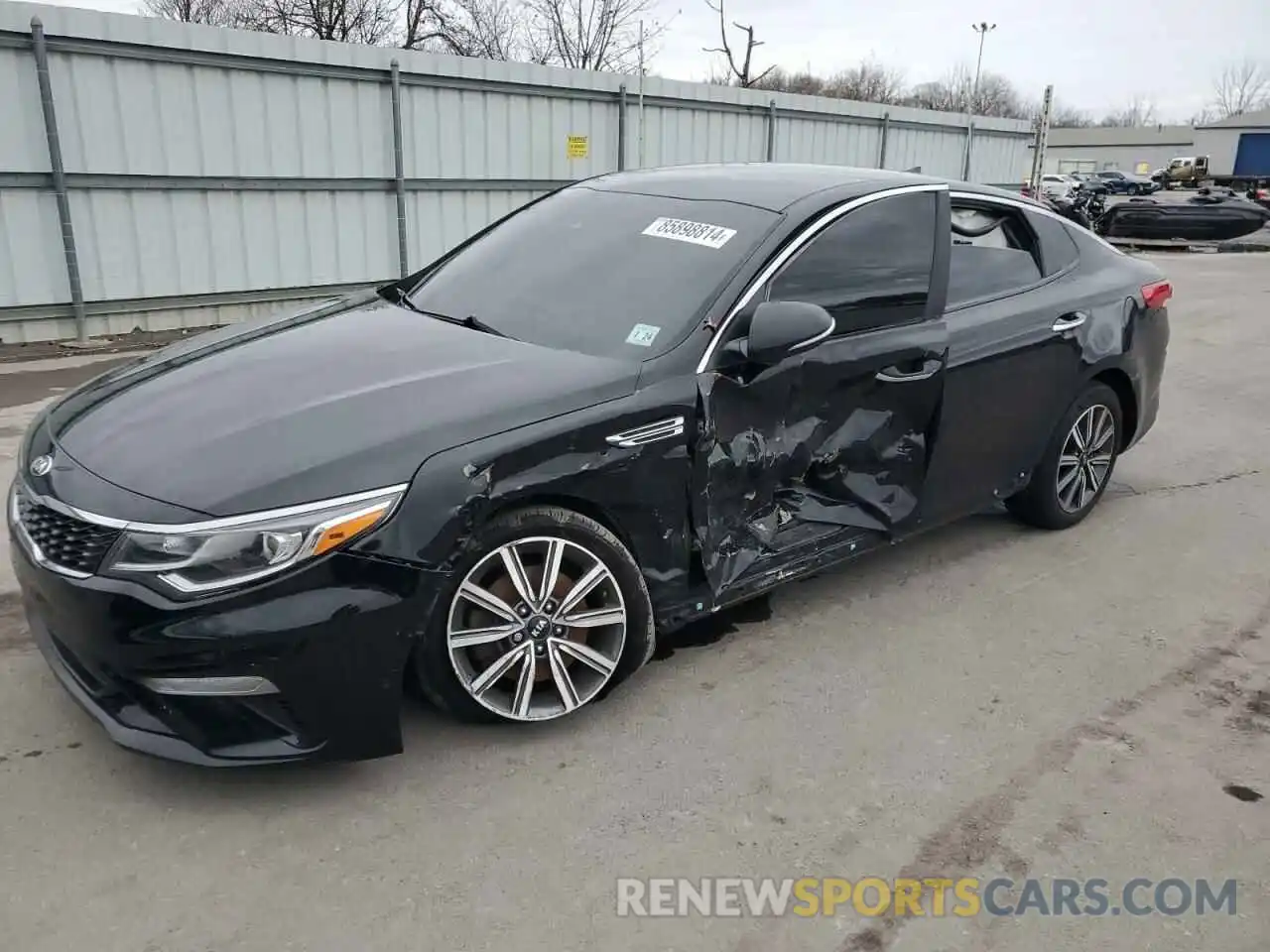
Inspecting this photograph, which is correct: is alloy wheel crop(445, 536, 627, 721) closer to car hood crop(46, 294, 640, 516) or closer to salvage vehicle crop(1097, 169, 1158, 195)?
car hood crop(46, 294, 640, 516)

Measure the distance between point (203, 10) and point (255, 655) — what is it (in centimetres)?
3656

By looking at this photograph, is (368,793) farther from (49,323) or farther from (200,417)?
(49,323)

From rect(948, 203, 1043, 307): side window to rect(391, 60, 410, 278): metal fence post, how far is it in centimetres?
746

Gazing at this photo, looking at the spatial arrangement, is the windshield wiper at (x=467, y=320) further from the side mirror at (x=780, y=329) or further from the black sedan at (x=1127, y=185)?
the black sedan at (x=1127, y=185)

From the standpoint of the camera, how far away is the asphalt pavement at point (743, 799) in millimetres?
2305

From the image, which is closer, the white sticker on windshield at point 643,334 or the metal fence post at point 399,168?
the white sticker on windshield at point 643,334

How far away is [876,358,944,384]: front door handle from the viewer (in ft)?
12.1

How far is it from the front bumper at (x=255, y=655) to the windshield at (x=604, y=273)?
1.10m

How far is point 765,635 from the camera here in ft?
12.2

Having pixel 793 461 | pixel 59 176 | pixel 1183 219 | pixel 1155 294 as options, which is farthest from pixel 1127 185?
pixel 793 461

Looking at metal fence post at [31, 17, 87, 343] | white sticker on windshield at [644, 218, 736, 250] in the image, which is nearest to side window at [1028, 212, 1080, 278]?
white sticker on windshield at [644, 218, 736, 250]

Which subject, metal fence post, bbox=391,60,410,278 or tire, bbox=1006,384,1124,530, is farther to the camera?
metal fence post, bbox=391,60,410,278

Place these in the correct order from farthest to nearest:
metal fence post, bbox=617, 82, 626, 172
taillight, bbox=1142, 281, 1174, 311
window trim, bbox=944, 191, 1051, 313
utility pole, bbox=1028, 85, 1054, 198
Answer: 1. utility pole, bbox=1028, 85, 1054, 198
2. metal fence post, bbox=617, 82, 626, 172
3. taillight, bbox=1142, 281, 1174, 311
4. window trim, bbox=944, 191, 1051, 313

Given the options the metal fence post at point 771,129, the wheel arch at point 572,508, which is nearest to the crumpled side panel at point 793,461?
the wheel arch at point 572,508
